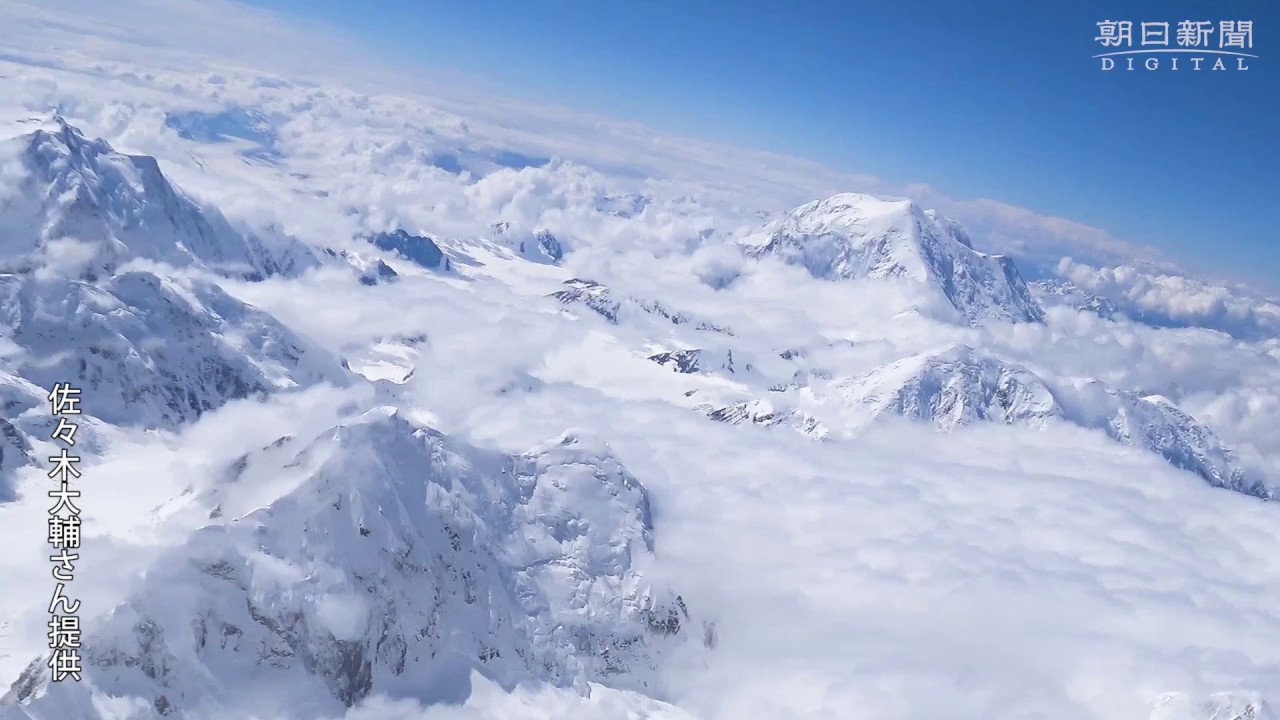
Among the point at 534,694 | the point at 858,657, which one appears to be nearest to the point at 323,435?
the point at 534,694

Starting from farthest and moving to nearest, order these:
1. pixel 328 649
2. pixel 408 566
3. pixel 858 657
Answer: pixel 858 657 → pixel 408 566 → pixel 328 649

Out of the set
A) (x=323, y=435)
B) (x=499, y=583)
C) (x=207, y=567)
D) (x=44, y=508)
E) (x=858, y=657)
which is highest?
(x=323, y=435)

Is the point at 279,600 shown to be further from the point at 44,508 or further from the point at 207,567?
the point at 44,508

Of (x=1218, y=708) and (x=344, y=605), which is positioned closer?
(x=344, y=605)

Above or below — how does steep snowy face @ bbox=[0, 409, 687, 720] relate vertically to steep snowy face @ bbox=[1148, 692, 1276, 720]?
above

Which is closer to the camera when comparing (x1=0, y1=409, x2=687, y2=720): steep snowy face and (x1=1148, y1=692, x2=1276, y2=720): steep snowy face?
(x1=0, y1=409, x2=687, y2=720): steep snowy face

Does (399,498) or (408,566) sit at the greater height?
(399,498)

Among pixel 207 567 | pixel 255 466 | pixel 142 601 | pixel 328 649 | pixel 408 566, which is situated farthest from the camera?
pixel 255 466

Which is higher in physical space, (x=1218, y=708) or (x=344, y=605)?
(x=344, y=605)
